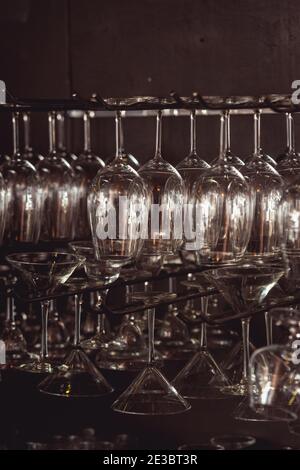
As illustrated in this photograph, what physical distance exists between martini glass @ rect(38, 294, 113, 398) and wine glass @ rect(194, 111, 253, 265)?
1.07 feet

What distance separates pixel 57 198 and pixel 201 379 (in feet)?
1.77

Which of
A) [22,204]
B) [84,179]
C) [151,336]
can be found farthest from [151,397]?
[84,179]

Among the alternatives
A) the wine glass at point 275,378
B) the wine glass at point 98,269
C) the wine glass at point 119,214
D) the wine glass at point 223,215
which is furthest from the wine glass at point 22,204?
the wine glass at point 275,378

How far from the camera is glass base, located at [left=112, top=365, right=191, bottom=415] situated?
1960 millimetres

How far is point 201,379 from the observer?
2.13 meters

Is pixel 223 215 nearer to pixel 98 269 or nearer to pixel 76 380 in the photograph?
pixel 98 269

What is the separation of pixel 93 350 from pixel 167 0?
0.97m

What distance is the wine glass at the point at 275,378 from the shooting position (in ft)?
5.30

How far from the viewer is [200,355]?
2.16 m

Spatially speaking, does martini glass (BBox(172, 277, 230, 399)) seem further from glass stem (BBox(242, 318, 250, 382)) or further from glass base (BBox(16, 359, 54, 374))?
glass base (BBox(16, 359, 54, 374))

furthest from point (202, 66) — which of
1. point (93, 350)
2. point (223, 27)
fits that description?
point (93, 350)

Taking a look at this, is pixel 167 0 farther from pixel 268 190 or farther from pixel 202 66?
pixel 268 190

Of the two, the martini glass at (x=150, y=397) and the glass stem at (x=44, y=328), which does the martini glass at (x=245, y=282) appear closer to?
the martini glass at (x=150, y=397)

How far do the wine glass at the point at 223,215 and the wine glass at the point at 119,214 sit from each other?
4.1 inches
